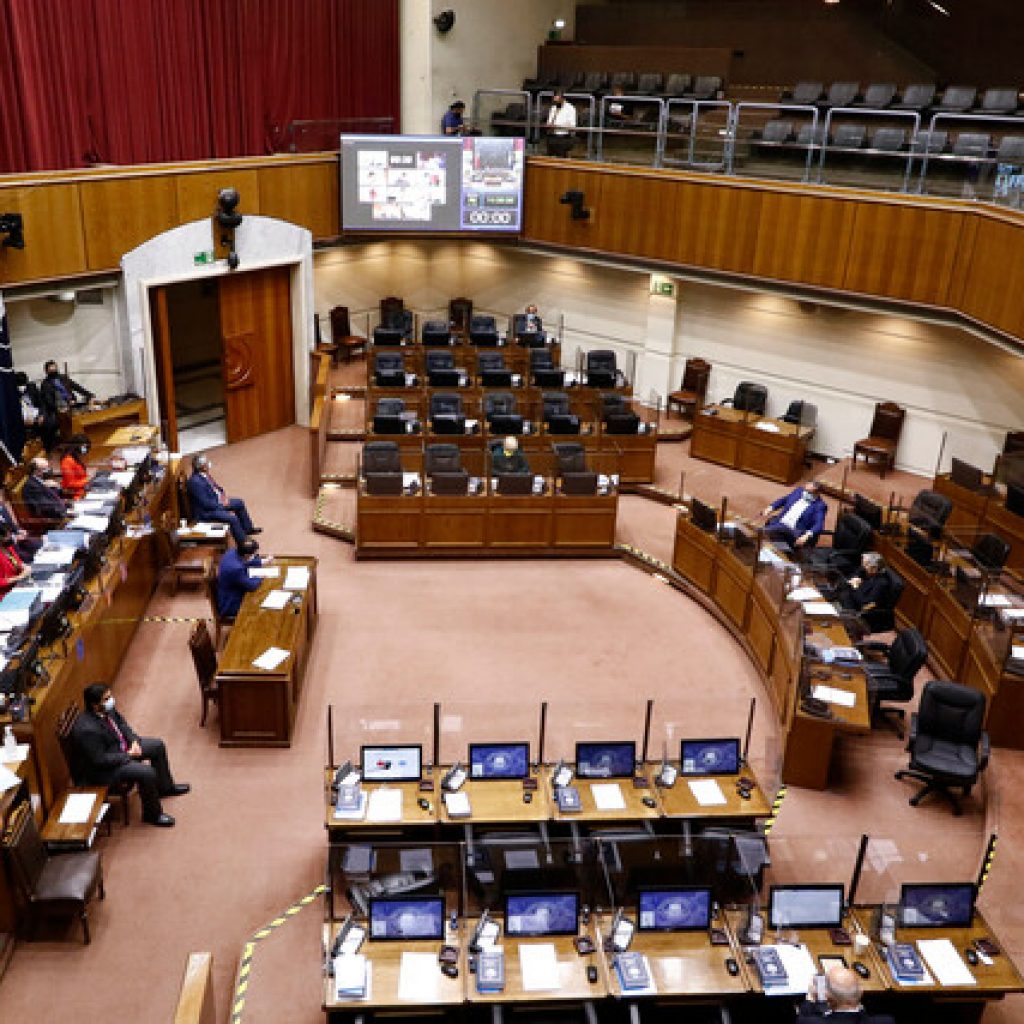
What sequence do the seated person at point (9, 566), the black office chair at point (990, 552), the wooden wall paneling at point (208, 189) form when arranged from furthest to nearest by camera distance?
the wooden wall paneling at point (208, 189) → the black office chair at point (990, 552) → the seated person at point (9, 566)

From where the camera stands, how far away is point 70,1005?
21.3ft

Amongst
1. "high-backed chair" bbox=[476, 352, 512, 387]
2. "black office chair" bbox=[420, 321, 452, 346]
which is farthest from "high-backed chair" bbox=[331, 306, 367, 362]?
"high-backed chair" bbox=[476, 352, 512, 387]

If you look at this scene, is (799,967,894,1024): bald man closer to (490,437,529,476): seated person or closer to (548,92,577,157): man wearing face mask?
(490,437,529,476): seated person

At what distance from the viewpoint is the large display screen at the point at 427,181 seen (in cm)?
1658

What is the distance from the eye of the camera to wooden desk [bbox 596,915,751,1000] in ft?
20.0

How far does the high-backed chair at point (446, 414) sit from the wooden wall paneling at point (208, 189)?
376 cm

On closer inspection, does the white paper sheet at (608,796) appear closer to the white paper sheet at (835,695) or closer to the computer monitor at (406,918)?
the computer monitor at (406,918)

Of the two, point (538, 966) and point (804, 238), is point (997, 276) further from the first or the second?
point (538, 966)

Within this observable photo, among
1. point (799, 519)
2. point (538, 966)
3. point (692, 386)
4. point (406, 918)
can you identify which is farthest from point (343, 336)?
point (538, 966)

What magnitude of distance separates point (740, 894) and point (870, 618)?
4495 mm

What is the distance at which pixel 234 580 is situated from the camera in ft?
33.0

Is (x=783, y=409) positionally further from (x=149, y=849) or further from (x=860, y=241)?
(x=149, y=849)

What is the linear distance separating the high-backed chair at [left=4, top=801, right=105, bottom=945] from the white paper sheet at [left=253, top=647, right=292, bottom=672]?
2.20 meters

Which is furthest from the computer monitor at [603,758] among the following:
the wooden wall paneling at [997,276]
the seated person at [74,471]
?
the wooden wall paneling at [997,276]
